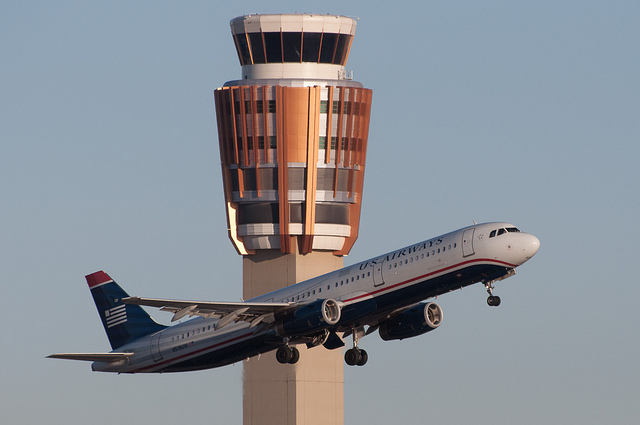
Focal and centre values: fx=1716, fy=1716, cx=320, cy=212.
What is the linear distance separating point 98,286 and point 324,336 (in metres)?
25.8

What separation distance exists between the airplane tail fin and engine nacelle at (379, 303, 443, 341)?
2037 centimetres

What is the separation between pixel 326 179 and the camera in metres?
182

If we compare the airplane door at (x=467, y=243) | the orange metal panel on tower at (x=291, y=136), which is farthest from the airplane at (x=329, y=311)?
the orange metal panel on tower at (x=291, y=136)

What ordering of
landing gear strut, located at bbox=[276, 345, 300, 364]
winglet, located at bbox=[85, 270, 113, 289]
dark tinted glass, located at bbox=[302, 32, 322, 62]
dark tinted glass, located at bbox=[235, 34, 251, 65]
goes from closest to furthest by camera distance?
landing gear strut, located at bbox=[276, 345, 300, 364] < winglet, located at bbox=[85, 270, 113, 289] < dark tinted glass, located at bbox=[302, 32, 322, 62] < dark tinted glass, located at bbox=[235, 34, 251, 65]

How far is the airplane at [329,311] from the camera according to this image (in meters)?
119

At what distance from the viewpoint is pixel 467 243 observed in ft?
389

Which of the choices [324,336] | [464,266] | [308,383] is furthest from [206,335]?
[308,383]

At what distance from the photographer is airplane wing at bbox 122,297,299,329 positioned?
4840 inches

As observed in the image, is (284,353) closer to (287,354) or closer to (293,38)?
(287,354)

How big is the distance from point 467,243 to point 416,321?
1307 cm

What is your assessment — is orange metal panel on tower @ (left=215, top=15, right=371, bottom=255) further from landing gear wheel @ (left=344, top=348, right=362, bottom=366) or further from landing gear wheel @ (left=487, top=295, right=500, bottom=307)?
landing gear wheel @ (left=487, top=295, right=500, bottom=307)

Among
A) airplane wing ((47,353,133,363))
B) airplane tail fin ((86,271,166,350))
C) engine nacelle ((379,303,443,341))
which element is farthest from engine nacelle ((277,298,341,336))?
airplane tail fin ((86,271,166,350))

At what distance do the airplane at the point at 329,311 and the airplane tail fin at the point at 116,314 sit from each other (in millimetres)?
116

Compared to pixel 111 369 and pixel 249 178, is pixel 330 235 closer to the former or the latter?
pixel 249 178
